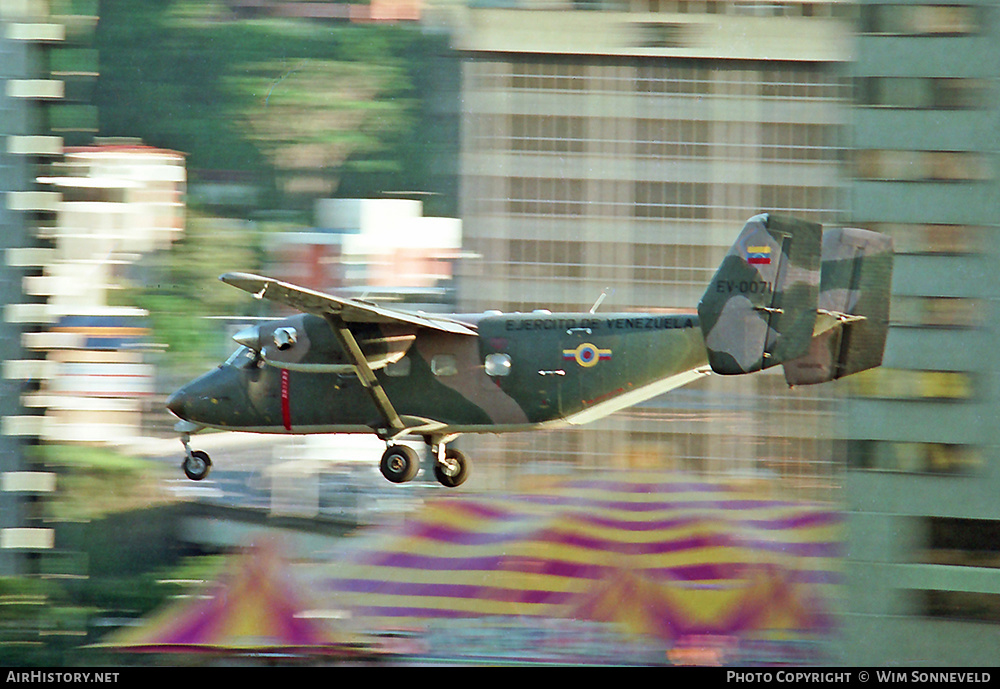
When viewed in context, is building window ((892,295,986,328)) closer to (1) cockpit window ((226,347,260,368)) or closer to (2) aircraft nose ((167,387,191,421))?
(1) cockpit window ((226,347,260,368))

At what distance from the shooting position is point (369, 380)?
19812 mm

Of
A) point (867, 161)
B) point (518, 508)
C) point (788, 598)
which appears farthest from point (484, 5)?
point (788, 598)

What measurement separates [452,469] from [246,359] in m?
4.12

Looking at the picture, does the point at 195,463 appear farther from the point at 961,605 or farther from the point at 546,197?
the point at 961,605

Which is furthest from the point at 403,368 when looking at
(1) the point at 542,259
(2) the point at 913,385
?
(2) the point at 913,385

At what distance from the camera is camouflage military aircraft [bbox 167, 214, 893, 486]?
63.1 feet

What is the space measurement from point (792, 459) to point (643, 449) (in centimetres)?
394

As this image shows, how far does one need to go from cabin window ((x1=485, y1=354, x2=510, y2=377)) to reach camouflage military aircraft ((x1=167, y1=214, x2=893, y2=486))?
0.7 inches

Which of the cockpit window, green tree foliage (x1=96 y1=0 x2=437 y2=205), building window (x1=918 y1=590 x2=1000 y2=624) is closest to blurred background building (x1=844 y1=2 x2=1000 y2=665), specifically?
building window (x1=918 y1=590 x2=1000 y2=624)

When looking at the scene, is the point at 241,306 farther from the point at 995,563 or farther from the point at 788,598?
the point at 995,563

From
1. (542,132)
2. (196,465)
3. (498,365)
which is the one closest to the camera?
(498,365)

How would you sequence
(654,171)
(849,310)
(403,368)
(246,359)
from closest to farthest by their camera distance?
1. (403,368)
2. (849,310)
3. (246,359)
4. (654,171)

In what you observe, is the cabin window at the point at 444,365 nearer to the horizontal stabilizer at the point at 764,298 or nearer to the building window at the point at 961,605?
the horizontal stabilizer at the point at 764,298

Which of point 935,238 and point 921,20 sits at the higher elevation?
point 921,20
